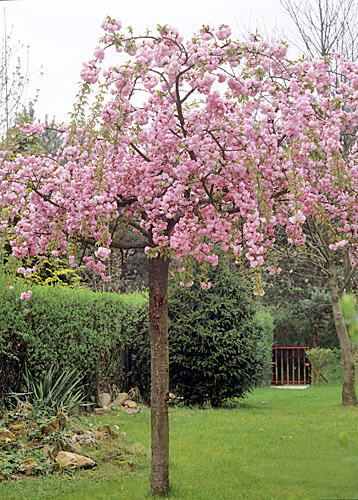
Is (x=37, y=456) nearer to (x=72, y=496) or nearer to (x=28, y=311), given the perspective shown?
(x=72, y=496)

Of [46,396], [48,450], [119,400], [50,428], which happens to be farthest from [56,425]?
[119,400]

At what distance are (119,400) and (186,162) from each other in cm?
583

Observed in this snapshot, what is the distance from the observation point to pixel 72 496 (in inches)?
180

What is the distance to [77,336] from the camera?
27.1 feet

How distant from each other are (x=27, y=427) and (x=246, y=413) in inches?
177

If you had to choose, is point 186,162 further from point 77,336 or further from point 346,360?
point 346,360

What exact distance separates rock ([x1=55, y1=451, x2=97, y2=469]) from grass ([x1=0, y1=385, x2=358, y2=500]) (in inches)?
3.6

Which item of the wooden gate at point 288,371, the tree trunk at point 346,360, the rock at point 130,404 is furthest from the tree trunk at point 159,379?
the wooden gate at point 288,371

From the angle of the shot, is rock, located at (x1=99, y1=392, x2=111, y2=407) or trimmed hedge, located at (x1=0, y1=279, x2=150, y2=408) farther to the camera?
rock, located at (x1=99, y1=392, x2=111, y2=407)

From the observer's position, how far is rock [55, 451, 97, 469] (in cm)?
518

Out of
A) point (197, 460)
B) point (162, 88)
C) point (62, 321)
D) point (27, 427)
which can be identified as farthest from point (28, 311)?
point (162, 88)

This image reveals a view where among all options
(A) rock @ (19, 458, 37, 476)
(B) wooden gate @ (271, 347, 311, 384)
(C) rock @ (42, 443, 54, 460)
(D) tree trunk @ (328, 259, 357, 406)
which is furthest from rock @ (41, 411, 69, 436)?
(B) wooden gate @ (271, 347, 311, 384)

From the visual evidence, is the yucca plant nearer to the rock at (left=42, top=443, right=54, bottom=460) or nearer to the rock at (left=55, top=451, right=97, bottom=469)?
the rock at (left=42, top=443, right=54, bottom=460)

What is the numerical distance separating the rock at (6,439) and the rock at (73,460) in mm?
510
